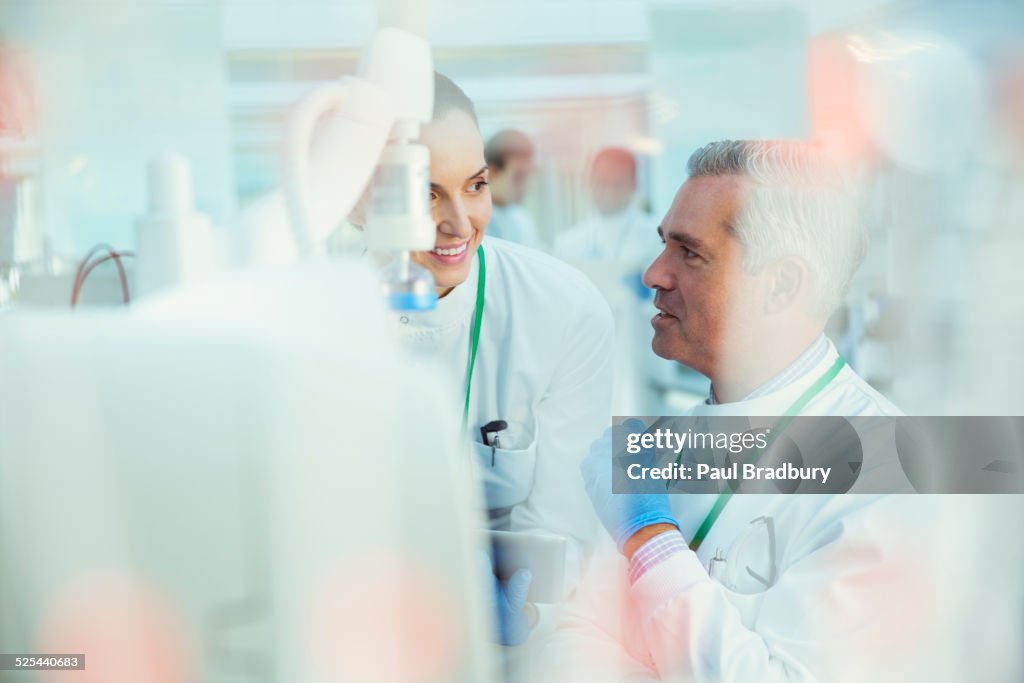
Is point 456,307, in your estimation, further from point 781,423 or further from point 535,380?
point 781,423

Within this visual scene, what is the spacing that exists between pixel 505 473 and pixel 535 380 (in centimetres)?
17

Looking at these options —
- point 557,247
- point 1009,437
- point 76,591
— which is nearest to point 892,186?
point 1009,437

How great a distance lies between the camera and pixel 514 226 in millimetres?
1559

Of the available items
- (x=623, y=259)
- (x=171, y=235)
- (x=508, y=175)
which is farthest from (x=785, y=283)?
(x=171, y=235)

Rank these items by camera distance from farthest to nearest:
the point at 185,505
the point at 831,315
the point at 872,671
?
the point at 831,315
the point at 872,671
the point at 185,505

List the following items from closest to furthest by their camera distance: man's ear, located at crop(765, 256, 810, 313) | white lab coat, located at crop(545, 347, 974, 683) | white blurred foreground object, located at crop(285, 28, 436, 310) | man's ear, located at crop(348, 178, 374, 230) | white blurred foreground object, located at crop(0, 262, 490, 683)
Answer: white blurred foreground object, located at crop(0, 262, 490, 683)
white blurred foreground object, located at crop(285, 28, 436, 310)
man's ear, located at crop(348, 178, 374, 230)
white lab coat, located at crop(545, 347, 974, 683)
man's ear, located at crop(765, 256, 810, 313)

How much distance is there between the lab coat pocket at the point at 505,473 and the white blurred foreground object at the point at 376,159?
0.45 m

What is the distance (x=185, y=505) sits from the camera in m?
0.90

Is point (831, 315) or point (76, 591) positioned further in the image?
point (831, 315)

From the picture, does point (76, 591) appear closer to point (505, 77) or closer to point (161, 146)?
point (161, 146)

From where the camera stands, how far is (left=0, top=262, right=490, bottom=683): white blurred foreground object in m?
0.87

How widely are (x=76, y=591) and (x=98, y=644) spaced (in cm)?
9

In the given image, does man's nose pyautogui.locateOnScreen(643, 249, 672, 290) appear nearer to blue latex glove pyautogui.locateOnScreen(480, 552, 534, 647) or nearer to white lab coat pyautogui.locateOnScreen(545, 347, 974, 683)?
white lab coat pyautogui.locateOnScreen(545, 347, 974, 683)

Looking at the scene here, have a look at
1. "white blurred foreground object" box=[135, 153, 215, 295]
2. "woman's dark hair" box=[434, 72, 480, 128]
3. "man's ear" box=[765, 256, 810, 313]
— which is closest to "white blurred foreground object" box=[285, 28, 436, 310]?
"white blurred foreground object" box=[135, 153, 215, 295]
